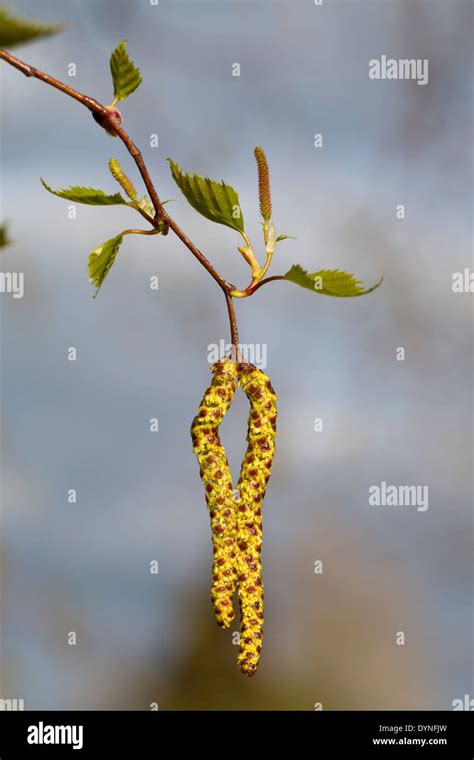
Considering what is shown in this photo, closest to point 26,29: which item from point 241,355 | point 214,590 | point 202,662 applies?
point 241,355

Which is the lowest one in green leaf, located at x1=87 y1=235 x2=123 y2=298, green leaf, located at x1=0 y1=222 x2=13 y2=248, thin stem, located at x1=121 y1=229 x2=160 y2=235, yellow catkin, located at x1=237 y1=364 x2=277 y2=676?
yellow catkin, located at x1=237 y1=364 x2=277 y2=676

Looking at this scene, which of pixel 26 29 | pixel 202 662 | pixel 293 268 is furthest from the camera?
pixel 202 662

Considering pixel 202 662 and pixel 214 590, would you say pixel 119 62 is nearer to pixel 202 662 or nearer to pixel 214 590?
pixel 214 590

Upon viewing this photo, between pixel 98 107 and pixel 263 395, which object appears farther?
pixel 263 395

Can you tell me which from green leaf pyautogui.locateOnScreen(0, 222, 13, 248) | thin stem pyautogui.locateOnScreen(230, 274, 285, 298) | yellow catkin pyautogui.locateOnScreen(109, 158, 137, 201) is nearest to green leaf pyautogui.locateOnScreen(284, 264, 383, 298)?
thin stem pyautogui.locateOnScreen(230, 274, 285, 298)

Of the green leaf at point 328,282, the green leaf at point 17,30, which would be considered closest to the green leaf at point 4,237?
the green leaf at point 17,30

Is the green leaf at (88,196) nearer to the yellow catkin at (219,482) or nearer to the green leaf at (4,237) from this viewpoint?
the yellow catkin at (219,482)

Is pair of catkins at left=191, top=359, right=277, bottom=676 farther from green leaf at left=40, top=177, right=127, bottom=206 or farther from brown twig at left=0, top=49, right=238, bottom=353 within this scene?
green leaf at left=40, top=177, right=127, bottom=206
